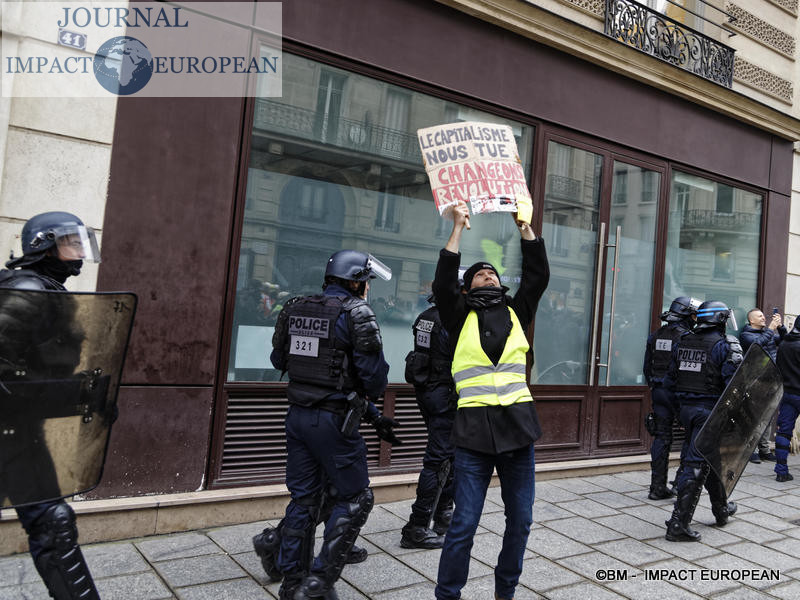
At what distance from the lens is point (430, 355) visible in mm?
4676

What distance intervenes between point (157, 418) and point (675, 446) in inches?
251

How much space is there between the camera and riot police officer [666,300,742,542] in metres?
4.95

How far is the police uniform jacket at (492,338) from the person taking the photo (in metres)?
3.22

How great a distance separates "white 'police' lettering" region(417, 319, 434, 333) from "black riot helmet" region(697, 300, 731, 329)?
2440 millimetres

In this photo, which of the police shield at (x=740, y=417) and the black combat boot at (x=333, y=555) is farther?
the police shield at (x=740, y=417)

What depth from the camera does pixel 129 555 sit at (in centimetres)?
420

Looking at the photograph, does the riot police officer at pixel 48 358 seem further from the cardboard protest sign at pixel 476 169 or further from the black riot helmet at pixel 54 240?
the cardboard protest sign at pixel 476 169

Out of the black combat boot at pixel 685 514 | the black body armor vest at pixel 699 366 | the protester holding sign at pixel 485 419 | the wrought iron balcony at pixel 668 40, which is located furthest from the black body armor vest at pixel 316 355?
the wrought iron balcony at pixel 668 40

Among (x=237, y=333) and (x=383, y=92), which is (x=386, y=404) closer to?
(x=237, y=333)

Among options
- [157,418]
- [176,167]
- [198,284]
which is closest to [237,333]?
[198,284]

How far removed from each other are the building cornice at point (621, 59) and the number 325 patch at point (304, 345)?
397 centimetres

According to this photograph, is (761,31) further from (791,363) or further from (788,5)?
(791,363)

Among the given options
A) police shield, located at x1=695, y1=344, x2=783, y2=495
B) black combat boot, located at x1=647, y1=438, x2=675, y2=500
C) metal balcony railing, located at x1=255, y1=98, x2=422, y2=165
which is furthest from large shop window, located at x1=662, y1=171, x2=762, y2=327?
metal balcony railing, located at x1=255, y1=98, x2=422, y2=165

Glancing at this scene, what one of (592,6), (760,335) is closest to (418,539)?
(760,335)
